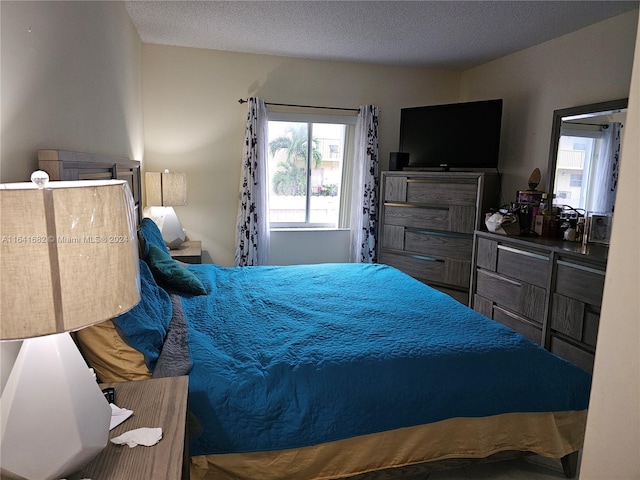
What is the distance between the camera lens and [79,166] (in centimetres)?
166

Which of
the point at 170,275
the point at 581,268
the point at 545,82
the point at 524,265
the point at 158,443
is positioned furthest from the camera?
the point at 545,82

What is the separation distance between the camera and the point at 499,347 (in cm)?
188

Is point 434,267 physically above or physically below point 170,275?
below

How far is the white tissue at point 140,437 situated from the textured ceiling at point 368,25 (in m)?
2.77

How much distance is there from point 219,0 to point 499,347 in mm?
2752

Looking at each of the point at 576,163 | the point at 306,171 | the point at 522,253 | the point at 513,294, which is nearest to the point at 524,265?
the point at 522,253

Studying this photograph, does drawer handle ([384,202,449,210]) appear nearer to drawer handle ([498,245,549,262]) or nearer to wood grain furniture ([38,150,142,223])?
drawer handle ([498,245,549,262])

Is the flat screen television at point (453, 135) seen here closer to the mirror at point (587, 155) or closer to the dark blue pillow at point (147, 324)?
the mirror at point (587, 155)

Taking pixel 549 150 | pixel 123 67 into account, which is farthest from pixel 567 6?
pixel 123 67

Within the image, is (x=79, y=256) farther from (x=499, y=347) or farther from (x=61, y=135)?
(x=499, y=347)

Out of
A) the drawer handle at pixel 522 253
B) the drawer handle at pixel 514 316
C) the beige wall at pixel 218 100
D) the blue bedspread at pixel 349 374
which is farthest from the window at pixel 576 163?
the beige wall at pixel 218 100

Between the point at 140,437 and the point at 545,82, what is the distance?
13.0 ft

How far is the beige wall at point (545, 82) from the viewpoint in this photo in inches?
120

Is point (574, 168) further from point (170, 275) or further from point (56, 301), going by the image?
point (56, 301)
